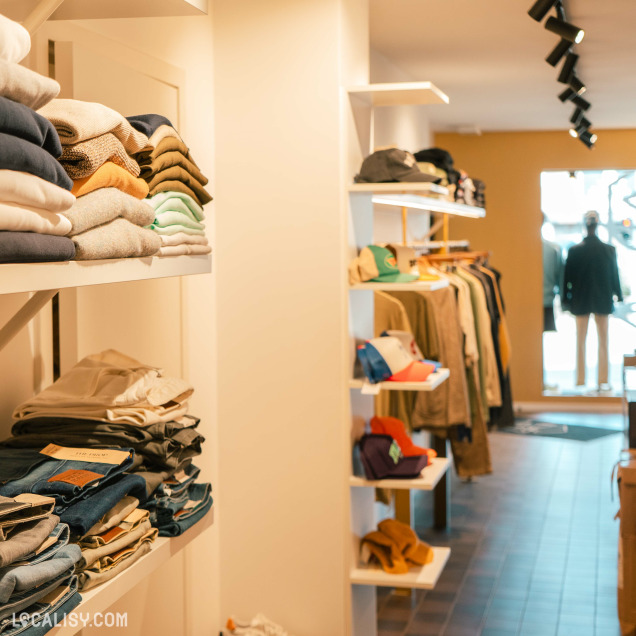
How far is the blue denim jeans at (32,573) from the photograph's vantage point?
116 centimetres

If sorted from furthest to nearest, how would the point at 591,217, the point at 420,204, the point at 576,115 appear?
the point at 591,217 → the point at 576,115 → the point at 420,204

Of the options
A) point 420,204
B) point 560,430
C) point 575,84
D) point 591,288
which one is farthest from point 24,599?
point 591,288

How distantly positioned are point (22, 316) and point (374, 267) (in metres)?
1.49

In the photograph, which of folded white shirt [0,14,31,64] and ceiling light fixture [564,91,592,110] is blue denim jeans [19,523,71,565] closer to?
folded white shirt [0,14,31,64]

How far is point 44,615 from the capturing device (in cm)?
126

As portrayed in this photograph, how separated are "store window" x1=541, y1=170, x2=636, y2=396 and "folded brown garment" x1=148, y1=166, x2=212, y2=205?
24.2ft

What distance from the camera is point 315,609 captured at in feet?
10.1

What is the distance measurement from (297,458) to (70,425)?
1463mm

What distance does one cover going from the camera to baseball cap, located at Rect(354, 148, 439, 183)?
291cm

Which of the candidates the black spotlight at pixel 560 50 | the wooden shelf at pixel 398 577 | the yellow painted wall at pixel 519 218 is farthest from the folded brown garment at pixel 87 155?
the yellow painted wall at pixel 519 218

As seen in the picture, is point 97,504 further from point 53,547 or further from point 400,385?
point 400,385

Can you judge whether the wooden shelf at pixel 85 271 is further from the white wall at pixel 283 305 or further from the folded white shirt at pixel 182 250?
the white wall at pixel 283 305

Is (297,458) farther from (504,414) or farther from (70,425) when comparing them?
(504,414)

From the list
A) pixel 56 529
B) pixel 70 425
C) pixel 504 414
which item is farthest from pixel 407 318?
pixel 56 529
